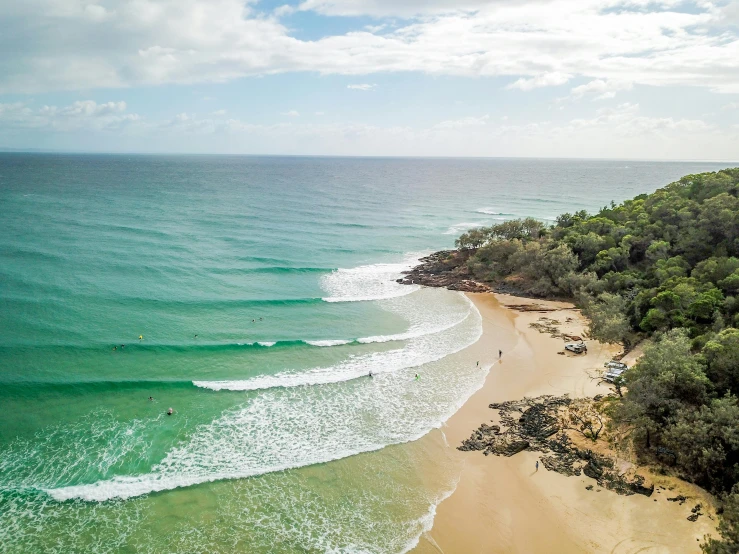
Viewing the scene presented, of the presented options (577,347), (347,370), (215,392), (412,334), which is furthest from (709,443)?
(215,392)

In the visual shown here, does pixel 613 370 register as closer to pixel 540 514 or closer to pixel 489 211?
pixel 540 514

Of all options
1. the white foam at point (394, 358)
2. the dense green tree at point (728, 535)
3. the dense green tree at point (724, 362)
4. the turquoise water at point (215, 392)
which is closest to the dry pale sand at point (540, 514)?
the turquoise water at point (215, 392)

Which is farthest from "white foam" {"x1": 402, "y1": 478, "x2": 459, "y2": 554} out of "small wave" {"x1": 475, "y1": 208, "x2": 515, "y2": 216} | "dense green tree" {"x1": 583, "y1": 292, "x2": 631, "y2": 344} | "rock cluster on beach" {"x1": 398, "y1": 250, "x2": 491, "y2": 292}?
"small wave" {"x1": 475, "y1": 208, "x2": 515, "y2": 216}

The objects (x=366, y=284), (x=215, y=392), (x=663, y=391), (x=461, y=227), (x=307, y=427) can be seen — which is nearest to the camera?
(x=663, y=391)

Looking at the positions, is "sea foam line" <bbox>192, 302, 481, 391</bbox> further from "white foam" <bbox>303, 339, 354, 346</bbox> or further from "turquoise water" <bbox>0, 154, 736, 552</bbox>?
"white foam" <bbox>303, 339, 354, 346</bbox>

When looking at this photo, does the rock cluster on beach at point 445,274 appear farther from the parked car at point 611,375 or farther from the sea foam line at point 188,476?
the sea foam line at point 188,476

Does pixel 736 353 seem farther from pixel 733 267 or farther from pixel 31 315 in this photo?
pixel 31 315
